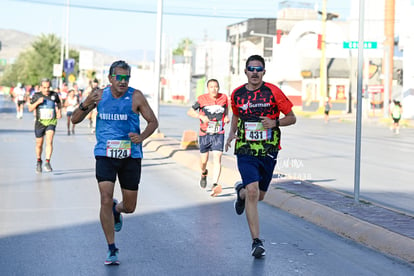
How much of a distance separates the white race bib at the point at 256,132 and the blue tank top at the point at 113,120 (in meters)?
1.17

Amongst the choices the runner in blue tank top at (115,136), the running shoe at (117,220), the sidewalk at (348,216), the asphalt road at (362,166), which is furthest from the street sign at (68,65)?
the runner in blue tank top at (115,136)

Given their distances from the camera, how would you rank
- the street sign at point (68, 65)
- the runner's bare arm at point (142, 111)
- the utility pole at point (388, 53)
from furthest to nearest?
the street sign at point (68, 65) < the utility pole at point (388, 53) < the runner's bare arm at point (142, 111)

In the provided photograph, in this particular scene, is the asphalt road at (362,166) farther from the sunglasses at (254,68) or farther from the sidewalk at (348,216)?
the sunglasses at (254,68)

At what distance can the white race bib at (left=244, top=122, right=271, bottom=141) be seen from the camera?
26.5 ft

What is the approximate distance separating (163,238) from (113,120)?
175 cm

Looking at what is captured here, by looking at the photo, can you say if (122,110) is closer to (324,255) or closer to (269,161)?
(269,161)

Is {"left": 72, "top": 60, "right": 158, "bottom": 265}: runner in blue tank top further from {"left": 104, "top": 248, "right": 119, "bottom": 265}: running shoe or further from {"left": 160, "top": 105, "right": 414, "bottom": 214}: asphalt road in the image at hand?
{"left": 160, "top": 105, "right": 414, "bottom": 214}: asphalt road

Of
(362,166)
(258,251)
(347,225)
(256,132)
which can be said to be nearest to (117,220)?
(258,251)

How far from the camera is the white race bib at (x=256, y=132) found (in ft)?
26.5

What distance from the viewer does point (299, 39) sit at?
78.2m

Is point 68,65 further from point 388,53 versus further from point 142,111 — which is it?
point 142,111

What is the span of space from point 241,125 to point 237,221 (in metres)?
2.11

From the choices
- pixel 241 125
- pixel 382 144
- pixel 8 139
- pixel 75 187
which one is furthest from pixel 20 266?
pixel 382 144

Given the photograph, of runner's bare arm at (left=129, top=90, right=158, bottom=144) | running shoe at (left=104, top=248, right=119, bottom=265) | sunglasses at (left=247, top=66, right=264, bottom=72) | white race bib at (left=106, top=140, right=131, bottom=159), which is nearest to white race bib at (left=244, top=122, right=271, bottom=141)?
sunglasses at (left=247, top=66, right=264, bottom=72)
